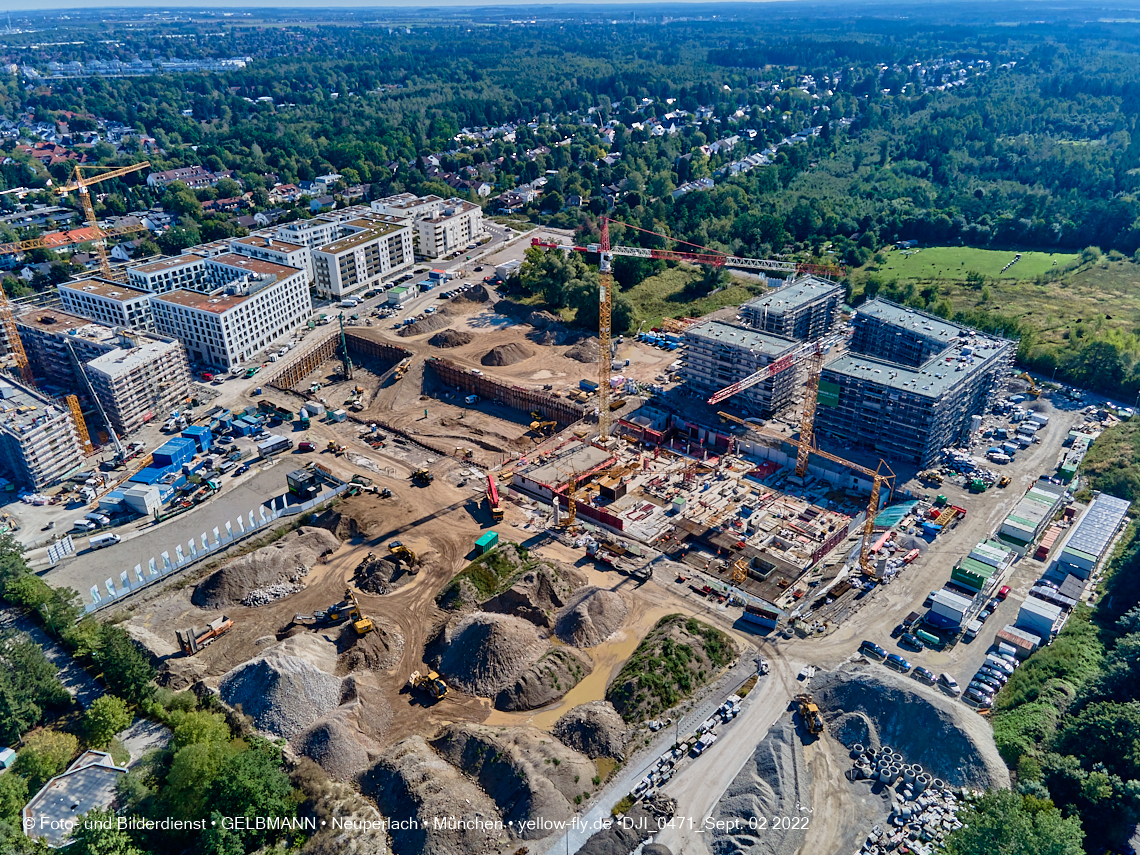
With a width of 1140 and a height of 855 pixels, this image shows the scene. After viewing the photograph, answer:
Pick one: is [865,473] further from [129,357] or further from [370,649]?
[129,357]

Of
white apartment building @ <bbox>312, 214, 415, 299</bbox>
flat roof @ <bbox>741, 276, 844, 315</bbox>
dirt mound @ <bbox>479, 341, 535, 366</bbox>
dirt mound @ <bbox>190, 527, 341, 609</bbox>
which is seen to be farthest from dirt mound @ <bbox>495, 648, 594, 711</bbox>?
white apartment building @ <bbox>312, 214, 415, 299</bbox>

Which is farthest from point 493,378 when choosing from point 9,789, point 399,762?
point 9,789

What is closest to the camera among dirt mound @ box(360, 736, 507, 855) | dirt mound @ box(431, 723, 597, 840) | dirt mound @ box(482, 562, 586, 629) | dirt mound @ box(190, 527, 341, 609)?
dirt mound @ box(360, 736, 507, 855)

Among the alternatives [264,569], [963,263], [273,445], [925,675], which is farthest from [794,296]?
[264,569]

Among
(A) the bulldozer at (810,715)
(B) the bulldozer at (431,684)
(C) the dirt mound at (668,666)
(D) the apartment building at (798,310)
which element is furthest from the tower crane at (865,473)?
(B) the bulldozer at (431,684)

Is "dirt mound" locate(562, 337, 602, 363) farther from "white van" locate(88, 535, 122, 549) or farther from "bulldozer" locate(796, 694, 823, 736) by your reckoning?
"bulldozer" locate(796, 694, 823, 736)

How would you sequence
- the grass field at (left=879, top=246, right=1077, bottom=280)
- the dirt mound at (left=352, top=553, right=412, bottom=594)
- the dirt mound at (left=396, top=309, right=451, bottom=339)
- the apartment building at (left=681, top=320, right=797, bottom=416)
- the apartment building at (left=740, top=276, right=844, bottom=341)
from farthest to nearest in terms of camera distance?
the grass field at (left=879, top=246, right=1077, bottom=280) < the dirt mound at (left=396, top=309, right=451, bottom=339) < the apartment building at (left=740, top=276, right=844, bottom=341) < the apartment building at (left=681, top=320, right=797, bottom=416) < the dirt mound at (left=352, top=553, right=412, bottom=594)
